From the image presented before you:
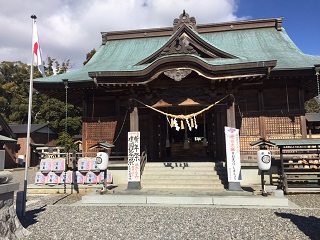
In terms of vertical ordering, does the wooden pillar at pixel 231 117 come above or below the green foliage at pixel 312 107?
below

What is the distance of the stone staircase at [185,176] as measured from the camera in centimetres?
1009

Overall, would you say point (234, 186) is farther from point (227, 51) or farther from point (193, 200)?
point (227, 51)

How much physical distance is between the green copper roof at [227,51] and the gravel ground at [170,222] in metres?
6.41

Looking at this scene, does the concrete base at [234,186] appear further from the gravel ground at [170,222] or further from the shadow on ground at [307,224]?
the shadow on ground at [307,224]

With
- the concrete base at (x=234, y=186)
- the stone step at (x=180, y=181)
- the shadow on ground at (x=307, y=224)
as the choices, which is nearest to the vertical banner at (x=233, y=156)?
the concrete base at (x=234, y=186)

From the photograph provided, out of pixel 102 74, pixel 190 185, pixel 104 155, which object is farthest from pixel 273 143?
pixel 102 74

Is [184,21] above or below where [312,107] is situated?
above

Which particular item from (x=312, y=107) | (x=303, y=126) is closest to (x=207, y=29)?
(x=303, y=126)

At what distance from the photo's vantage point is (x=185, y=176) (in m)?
10.6

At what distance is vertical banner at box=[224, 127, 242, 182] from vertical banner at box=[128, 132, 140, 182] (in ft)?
11.4

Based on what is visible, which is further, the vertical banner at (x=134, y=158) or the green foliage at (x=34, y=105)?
the green foliage at (x=34, y=105)

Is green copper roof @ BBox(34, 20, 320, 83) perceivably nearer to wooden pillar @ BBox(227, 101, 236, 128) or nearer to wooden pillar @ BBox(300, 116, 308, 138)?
wooden pillar @ BBox(227, 101, 236, 128)

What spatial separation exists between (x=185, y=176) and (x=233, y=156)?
2372 millimetres

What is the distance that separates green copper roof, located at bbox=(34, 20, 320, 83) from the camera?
12227 mm
